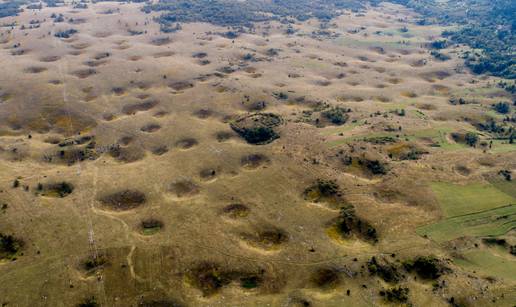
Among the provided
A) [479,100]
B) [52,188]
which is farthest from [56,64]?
[479,100]

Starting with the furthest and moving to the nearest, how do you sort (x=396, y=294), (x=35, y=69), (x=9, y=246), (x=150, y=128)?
(x=35, y=69), (x=150, y=128), (x=9, y=246), (x=396, y=294)

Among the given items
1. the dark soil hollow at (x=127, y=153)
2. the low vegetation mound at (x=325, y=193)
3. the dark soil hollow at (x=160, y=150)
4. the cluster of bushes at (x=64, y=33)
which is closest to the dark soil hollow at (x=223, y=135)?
the dark soil hollow at (x=160, y=150)

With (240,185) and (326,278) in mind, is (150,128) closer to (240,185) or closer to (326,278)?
(240,185)

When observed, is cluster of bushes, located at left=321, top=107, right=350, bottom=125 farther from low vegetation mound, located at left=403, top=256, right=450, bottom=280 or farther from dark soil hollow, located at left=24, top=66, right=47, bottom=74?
dark soil hollow, located at left=24, top=66, right=47, bottom=74

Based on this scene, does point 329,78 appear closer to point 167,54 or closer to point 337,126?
point 337,126

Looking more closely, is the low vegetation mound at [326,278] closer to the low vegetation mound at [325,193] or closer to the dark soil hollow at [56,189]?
the low vegetation mound at [325,193]

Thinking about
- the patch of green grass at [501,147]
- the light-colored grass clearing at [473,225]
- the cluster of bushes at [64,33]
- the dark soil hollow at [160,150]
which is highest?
the cluster of bushes at [64,33]

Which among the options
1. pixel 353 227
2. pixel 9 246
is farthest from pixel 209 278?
pixel 9 246
